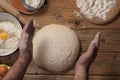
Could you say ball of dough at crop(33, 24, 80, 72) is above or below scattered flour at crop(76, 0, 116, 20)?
below

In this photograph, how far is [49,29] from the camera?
1.33 m

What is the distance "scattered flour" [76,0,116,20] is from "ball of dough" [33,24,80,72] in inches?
4.8

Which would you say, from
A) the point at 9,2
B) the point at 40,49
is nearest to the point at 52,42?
the point at 40,49

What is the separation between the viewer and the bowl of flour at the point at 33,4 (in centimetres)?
134

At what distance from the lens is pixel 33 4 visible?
135 cm

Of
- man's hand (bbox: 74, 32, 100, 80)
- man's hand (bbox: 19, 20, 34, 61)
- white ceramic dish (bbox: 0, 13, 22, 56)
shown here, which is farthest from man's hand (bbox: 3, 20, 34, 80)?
man's hand (bbox: 74, 32, 100, 80)

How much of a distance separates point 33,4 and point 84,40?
0.31 metres

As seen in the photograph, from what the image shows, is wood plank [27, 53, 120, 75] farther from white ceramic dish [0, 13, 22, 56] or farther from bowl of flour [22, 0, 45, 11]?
→ bowl of flour [22, 0, 45, 11]

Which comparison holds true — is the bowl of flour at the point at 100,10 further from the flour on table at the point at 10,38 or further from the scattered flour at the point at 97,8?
the flour on table at the point at 10,38

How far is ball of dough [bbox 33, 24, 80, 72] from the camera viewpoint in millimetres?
1299

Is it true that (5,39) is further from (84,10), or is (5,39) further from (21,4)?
(84,10)

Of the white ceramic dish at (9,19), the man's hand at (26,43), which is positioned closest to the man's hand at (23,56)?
the man's hand at (26,43)

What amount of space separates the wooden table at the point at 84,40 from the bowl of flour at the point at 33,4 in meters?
0.04

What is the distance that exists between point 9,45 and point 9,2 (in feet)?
0.72
